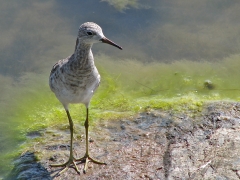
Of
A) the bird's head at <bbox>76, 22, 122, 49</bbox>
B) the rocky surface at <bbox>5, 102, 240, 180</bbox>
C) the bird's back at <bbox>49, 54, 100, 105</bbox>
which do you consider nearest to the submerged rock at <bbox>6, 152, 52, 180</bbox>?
the rocky surface at <bbox>5, 102, 240, 180</bbox>

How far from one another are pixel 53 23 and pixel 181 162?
4.01 m

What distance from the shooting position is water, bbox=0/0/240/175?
581 cm

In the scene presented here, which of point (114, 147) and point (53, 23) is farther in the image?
point (53, 23)

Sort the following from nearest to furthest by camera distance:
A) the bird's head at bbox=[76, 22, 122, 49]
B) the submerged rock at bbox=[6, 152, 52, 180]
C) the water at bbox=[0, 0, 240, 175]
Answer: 1. the bird's head at bbox=[76, 22, 122, 49]
2. the submerged rock at bbox=[6, 152, 52, 180]
3. the water at bbox=[0, 0, 240, 175]

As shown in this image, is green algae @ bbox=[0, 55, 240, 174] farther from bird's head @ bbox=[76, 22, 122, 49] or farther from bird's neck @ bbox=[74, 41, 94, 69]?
bird's head @ bbox=[76, 22, 122, 49]

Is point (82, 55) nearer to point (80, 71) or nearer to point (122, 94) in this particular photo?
point (80, 71)

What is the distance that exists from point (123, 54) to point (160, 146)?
8.07 ft

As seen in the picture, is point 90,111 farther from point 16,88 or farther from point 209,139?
point 209,139

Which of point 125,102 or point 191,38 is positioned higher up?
point 191,38

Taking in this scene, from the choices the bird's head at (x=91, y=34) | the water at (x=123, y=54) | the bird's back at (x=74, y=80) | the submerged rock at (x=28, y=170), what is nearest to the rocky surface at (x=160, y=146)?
the submerged rock at (x=28, y=170)

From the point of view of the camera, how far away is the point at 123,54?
22.5 ft

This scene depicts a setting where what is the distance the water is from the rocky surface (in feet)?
1.21

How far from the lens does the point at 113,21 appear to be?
7.30 meters

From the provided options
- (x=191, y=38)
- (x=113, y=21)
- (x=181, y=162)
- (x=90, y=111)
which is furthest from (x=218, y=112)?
(x=113, y=21)
